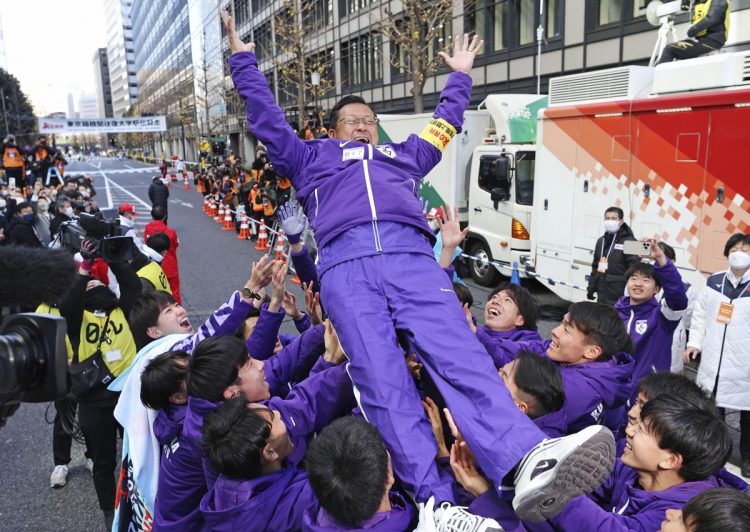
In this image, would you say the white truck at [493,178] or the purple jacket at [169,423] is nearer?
the purple jacket at [169,423]

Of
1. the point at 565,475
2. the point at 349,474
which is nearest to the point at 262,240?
the point at 349,474

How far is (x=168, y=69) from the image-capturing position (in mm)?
86062

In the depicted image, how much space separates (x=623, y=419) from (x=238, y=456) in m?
2.04

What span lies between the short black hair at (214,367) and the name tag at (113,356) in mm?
1598

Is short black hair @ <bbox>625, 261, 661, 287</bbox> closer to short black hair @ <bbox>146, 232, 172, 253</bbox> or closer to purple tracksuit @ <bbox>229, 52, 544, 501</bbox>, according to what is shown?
purple tracksuit @ <bbox>229, 52, 544, 501</bbox>

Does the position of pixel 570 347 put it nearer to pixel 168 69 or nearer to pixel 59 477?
pixel 59 477

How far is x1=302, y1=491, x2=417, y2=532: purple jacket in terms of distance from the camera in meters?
1.76

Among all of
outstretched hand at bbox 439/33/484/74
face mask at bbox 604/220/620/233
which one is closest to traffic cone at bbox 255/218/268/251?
face mask at bbox 604/220/620/233

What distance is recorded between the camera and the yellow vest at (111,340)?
373 cm

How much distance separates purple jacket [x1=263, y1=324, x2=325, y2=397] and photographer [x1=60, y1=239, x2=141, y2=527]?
1.34m

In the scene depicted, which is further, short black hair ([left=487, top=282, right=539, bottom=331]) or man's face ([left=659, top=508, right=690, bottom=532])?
short black hair ([left=487, top=282, right=539, bottom=331])

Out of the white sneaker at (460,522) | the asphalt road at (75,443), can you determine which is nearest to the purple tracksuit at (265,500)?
the white sneaker at (460,522)

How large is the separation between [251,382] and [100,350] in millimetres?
1770

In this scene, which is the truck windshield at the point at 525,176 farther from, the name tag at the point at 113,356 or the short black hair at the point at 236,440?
the short black hair at the point at 236,440
